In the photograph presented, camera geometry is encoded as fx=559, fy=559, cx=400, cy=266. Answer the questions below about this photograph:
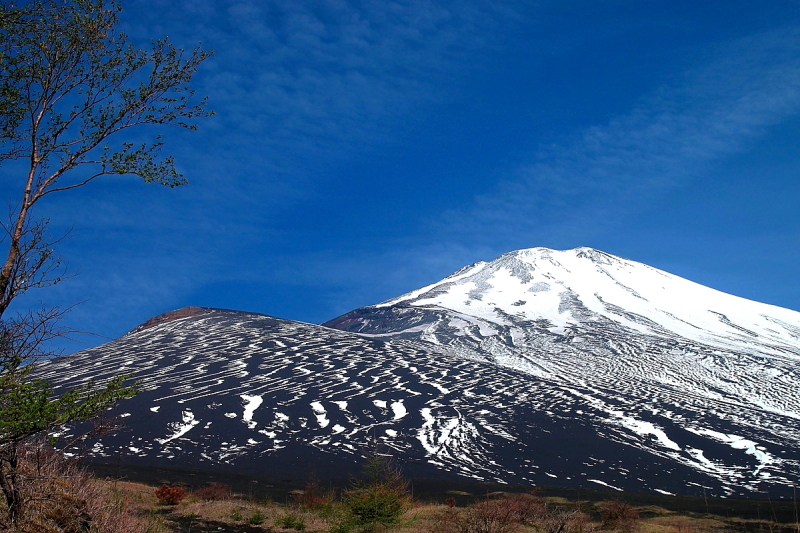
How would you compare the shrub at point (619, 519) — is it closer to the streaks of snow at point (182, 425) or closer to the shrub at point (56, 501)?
the shrub at point (56, 501)

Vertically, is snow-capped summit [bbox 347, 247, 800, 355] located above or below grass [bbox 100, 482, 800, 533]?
above

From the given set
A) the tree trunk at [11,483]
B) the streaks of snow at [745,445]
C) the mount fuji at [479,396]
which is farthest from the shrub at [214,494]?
the streaks of snow at [745,445]

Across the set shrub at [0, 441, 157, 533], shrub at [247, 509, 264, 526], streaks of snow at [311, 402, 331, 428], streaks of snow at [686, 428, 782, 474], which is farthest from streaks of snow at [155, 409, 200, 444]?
streaks of snow at [686, 428, 782, 474]

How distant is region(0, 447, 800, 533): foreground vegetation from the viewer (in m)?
7.06

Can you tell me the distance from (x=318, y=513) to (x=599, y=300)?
4382 inches

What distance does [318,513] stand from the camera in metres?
18.5

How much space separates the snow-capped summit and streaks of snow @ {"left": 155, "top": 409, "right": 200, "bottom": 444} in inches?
2455

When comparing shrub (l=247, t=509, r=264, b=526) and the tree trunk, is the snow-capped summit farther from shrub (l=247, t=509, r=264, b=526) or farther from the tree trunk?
the tree trunk

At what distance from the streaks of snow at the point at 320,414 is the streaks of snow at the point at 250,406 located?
5006mm

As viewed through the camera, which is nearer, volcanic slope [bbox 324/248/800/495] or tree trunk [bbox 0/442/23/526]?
tree trunk [bbox 0/442/23/526]

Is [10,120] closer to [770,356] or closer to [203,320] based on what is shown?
[203,320]

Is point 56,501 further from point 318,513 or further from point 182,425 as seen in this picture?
point 182,425

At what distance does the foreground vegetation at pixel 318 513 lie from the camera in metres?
7.06

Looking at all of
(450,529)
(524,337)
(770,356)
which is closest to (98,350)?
(524,337)
